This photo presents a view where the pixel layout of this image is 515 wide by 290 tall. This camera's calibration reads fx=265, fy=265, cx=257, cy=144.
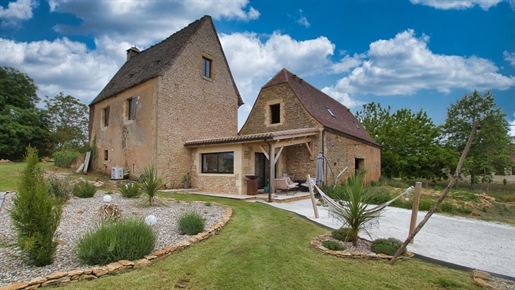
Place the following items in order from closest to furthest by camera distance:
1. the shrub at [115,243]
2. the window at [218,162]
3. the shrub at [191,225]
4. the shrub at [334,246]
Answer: the shrub at [115,243], the shrub at [334,246], the shrub at [191,225], the window at [218,162]

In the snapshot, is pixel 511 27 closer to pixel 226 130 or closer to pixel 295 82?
pixel 295 82

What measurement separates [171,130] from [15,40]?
7611 millimetres

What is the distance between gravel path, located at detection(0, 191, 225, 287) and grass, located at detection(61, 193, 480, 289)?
669mm

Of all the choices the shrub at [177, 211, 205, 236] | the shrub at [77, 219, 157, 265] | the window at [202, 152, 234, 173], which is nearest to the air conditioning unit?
the window at [202, 152, 234, 173]

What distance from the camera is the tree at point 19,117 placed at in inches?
960

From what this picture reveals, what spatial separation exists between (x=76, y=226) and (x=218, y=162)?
282 inches

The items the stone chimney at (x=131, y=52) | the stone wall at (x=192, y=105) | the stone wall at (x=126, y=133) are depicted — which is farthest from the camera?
the stone chimney at (x=131, y=52)

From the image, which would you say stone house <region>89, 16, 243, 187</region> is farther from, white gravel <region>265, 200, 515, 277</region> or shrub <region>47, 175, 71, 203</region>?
white gravel <region>265, 200, 515, 277</region>

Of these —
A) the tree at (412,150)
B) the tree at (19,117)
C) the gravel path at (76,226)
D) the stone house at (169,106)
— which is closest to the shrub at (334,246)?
the gravel path at (76,226)

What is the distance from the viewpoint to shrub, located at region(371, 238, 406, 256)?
408cm

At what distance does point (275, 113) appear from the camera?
15.1 meters

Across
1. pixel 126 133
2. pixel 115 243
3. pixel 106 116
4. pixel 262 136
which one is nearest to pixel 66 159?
pixel 106 116

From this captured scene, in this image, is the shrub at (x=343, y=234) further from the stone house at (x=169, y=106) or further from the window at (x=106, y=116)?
the window at (x=106, y=116)

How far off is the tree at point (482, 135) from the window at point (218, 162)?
22885mm
